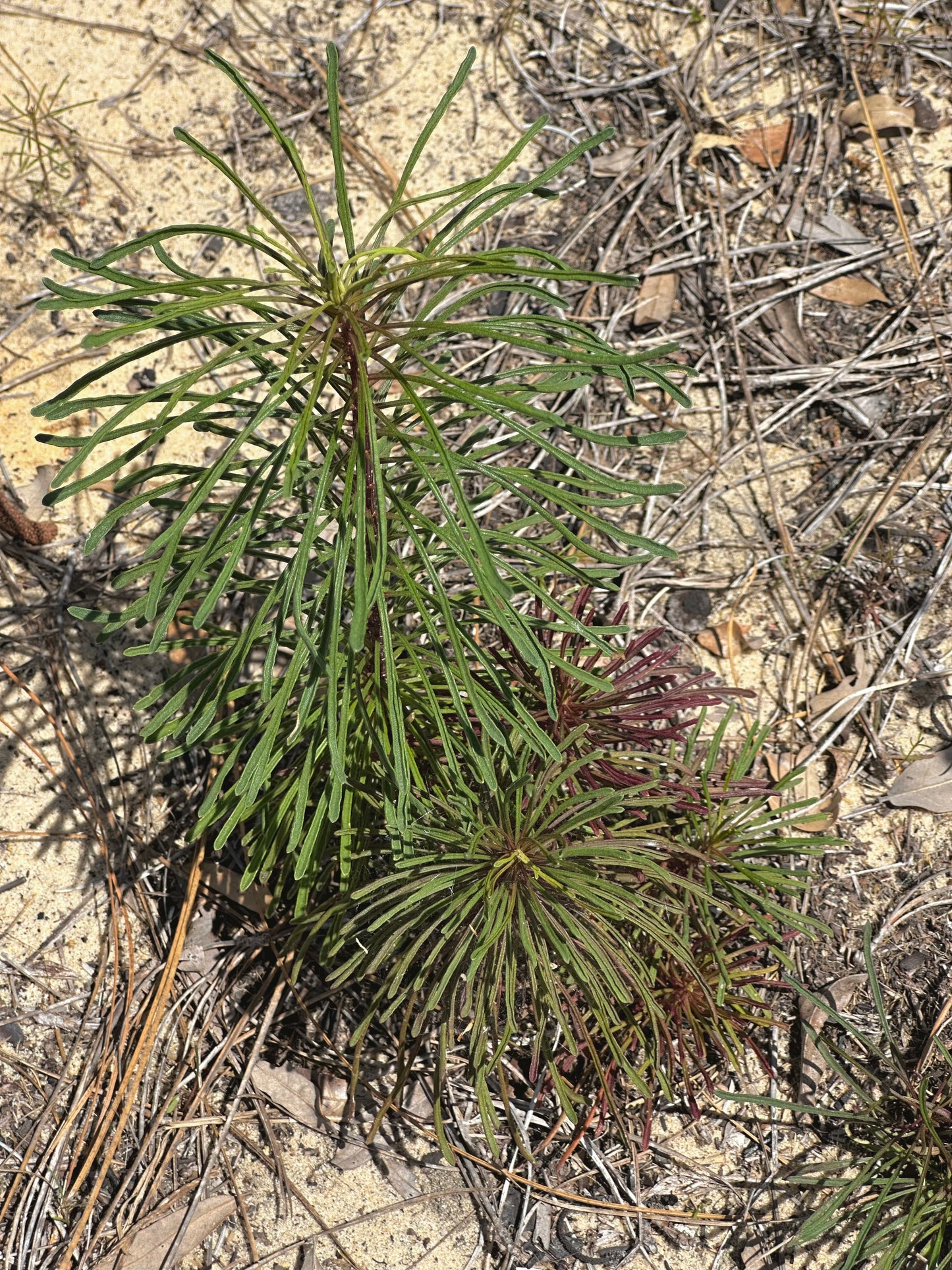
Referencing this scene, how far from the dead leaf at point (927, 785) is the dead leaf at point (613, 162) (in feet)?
5.85

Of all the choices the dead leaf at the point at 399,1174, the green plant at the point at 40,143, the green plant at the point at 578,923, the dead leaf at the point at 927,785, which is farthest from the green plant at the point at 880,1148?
the green plant at the point at 40,143

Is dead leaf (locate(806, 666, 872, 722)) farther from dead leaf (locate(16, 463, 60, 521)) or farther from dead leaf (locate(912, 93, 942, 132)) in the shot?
dead leaf (locate(16, 463, 60, 521))

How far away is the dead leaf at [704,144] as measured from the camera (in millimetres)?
3033

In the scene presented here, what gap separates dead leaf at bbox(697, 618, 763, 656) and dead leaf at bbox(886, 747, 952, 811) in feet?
1.48

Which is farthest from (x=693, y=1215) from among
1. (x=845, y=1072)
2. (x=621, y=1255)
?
(x=845, y=1072)

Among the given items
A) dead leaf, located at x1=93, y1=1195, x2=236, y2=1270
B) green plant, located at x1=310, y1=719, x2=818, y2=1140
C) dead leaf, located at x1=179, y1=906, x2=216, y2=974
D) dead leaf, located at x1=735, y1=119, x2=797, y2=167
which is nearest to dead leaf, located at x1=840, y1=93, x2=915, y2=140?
dead leaf, located at x1=735, y1=119, x2=797, y2=167

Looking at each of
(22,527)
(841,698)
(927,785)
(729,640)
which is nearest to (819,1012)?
(927,785)

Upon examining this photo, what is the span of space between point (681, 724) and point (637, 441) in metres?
0.71

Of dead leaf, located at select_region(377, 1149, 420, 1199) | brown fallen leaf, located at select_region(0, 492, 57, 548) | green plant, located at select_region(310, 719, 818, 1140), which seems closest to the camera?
green plant, located at select_region(310, 719, 818, 1140)

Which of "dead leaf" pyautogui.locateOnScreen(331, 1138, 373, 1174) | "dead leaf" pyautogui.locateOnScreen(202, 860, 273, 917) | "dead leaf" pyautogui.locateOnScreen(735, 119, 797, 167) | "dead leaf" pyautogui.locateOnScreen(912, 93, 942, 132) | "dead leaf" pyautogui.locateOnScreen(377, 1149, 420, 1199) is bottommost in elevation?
"dead leaf" pyautogui.locateOnScreen(377, 1149, 420, 1199)

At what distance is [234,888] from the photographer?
8.05 feet

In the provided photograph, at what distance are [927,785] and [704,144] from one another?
182cm

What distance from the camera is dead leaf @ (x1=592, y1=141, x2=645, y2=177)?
3.06 metres

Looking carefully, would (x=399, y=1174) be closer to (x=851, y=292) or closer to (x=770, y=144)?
(x=851, y=292)
